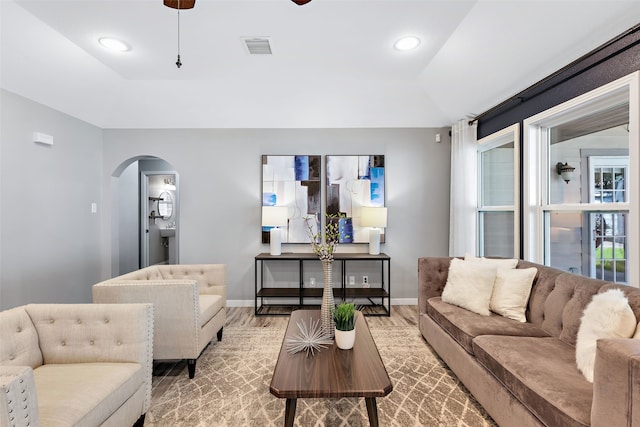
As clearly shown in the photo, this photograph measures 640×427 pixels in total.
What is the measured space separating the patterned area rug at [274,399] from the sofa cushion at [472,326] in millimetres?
368

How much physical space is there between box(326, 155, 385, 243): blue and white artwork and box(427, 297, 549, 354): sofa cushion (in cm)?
174

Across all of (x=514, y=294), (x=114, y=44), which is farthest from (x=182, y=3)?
(x=514, y=294)

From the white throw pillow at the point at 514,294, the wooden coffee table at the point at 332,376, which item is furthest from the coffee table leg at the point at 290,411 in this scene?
the white throw pillow at the point at 514,294

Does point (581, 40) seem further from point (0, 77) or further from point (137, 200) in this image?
point (137, 200)

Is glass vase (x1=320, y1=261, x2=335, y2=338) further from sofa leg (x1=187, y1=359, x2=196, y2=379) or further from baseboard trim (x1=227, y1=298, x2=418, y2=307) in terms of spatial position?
baseboard trim (x1=227, y1=298, x2=418, y2=307)

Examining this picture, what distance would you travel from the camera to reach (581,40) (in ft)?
7.08

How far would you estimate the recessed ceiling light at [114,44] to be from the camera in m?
2.72

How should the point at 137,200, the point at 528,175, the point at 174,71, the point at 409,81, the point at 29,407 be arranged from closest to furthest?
the point at 29,407, the point at 528,175, the point at 174,71, the point at 409,81, the point at 137,200

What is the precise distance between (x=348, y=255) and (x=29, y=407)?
315 cm

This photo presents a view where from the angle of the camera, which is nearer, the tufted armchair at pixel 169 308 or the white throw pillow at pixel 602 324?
the white throw pillow at pixel 602 324

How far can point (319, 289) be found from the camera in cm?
401

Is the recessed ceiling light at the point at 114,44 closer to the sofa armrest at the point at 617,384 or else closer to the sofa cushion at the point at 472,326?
the sofa cushion at the point at 472,326

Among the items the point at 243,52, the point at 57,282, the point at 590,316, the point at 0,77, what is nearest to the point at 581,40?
the point at 590,316

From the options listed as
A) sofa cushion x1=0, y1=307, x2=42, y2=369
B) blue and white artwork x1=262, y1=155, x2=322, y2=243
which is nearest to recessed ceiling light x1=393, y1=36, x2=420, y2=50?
blue and white artwork x1=262, y1=155, x2=322, y2=243
